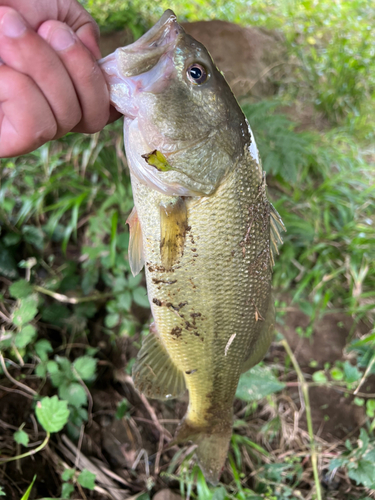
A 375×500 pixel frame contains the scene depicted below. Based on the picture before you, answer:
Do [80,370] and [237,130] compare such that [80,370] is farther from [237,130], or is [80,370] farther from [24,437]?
[237,130]

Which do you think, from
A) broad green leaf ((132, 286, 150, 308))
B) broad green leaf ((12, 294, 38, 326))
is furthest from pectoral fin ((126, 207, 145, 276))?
broad green leaf ((12, 294, 38, 326))

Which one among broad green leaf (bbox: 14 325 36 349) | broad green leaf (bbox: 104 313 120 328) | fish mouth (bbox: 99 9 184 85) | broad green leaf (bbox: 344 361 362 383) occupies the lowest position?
broad green leaf (bbox: 344 361 362 383)

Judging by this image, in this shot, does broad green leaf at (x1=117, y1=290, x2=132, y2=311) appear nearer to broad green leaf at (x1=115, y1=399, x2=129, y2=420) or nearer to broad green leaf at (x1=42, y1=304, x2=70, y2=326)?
broad green leaf at (x1=42, y1=304, x2=70, y2=326)

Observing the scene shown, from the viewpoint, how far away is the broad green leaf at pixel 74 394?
188 centimetres

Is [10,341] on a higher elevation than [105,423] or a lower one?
higher

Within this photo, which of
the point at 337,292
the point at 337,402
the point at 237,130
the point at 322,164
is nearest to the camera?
the point at 237,130

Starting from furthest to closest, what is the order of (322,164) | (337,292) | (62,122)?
(322,164), (337,292), (62,122)

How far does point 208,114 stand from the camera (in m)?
1.11

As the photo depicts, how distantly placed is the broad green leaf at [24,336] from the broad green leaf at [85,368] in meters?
0.34

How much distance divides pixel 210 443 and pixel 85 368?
88 cm

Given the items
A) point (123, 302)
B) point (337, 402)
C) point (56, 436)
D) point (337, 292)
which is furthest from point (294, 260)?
point (56, 436)

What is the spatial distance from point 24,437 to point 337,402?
214 centimetres

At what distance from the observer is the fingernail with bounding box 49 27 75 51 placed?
0.93m

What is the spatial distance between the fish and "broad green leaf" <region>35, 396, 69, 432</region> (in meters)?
0.47
